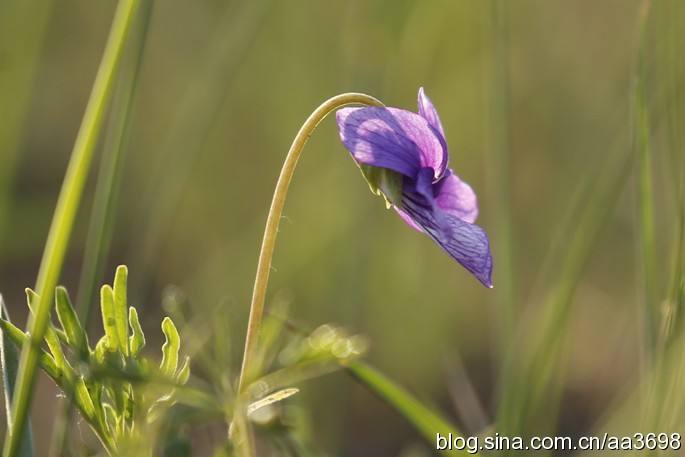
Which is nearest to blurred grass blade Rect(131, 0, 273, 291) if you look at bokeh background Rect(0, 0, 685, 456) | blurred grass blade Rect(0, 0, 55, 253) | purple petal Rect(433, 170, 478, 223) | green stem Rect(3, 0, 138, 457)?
bokeh background Rect(0, 0, 685, 456)

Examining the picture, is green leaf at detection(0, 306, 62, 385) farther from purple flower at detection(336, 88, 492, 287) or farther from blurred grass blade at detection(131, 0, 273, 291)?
blurred grass blade at detection(131, 0, 273, 291)

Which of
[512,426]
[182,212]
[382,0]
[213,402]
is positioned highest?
[382,0]

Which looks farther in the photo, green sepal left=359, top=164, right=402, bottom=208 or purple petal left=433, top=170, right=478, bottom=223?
purple petal left=433, top=170, right=478, bottom=223

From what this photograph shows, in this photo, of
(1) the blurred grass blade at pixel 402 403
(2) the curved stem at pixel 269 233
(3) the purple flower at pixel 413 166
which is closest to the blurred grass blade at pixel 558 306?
(1) the blurred grass blade at pixel 402 403

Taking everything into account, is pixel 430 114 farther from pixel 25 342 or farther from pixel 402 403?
pixel 25 342

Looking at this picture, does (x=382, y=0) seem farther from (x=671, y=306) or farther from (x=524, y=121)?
(x=524, y=121)

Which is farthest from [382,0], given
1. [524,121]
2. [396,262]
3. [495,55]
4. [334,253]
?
[524,121]

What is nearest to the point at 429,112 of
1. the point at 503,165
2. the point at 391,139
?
the point at 391,139
